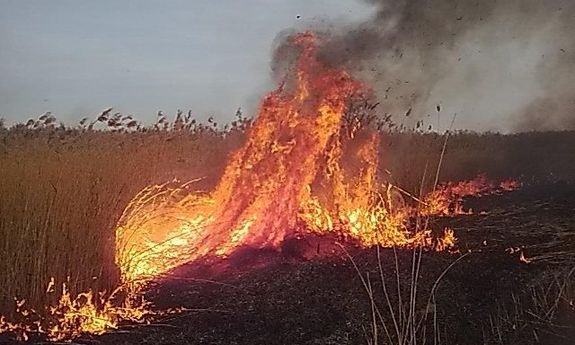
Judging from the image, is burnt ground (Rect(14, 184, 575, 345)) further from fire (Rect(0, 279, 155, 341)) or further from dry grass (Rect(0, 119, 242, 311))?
dry grass (Rect(0, 119, 242, 311))

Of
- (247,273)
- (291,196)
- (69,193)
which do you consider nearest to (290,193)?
(291,196)

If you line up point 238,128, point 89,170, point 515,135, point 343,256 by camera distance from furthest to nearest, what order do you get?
point 515,135
point 238,128
point 343,256
point 89,170

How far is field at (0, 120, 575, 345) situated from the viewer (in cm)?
584

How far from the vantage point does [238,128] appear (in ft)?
33.7

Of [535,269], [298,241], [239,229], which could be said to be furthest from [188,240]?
[535,269]

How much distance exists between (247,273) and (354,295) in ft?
3.93

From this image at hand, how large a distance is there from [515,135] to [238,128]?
36.3ft

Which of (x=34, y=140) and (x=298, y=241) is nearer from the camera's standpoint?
(x=34, y=140)

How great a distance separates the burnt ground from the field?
0.05 feet

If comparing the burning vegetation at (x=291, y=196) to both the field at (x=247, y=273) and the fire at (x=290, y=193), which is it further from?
the field at (x=247, y=273)

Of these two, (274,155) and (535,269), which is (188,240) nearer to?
(274,155)

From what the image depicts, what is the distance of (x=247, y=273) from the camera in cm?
721

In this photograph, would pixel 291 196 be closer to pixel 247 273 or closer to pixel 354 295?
pixel 247 273

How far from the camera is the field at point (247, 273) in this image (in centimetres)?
584
